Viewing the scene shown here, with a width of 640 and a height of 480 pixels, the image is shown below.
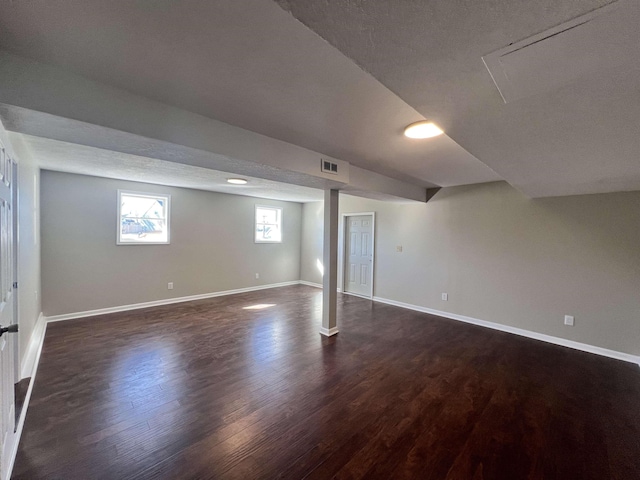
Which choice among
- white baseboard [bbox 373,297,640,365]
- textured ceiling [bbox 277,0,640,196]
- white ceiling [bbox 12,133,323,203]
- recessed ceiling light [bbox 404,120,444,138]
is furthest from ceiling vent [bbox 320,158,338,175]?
white baseboard [bbox 373,297,640,365]

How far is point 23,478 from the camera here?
1582mm

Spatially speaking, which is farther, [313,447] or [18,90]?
[313,447]

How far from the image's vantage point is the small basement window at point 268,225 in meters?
6.95

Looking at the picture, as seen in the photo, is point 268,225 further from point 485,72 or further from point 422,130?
point 485,72

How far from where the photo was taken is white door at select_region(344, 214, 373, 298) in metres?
6.11

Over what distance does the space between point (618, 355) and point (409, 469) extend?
3630 millimetres

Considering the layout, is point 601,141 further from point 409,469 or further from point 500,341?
point 500,341

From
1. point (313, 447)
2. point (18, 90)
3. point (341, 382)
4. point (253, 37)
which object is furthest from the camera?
point (341, 382)

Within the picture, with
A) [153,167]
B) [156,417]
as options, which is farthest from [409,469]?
[153,167]

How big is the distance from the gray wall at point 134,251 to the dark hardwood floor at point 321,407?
0.81m

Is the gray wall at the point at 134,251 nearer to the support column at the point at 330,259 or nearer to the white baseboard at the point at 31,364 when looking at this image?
the white baseboard at the point at 31,364

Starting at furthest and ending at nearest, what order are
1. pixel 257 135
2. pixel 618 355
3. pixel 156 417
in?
pixel 618 355
pixel 257 135
pixel 156 417

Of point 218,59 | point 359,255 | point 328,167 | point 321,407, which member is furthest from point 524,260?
point 218,59

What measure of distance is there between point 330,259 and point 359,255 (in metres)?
2.64
